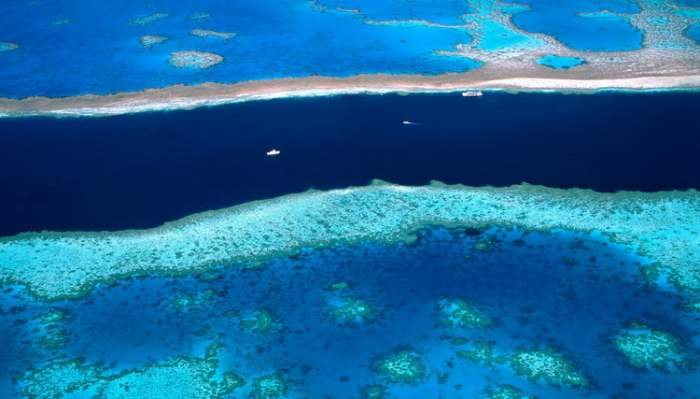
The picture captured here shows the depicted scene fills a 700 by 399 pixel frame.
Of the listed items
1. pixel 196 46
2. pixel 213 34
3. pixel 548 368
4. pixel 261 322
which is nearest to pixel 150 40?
pixel 196 46

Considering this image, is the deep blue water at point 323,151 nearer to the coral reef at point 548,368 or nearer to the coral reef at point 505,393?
the coral reef at point 548,368

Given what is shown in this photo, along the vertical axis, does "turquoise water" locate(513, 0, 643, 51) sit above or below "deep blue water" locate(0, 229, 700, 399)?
above

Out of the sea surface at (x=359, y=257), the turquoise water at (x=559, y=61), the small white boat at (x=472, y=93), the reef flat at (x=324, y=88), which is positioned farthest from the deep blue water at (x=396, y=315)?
the turquoise water at (x=559, y=61)

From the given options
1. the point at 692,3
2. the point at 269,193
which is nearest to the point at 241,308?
the point at 269,193

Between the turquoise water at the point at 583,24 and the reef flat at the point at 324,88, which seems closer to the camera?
the reef flat at the point at 324,88

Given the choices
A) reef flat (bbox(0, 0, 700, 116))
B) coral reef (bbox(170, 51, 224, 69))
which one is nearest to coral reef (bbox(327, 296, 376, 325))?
reef flat (bbox(0, 0, 700, 116))

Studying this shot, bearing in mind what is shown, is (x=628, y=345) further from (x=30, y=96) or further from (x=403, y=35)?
(x=30, y=96)

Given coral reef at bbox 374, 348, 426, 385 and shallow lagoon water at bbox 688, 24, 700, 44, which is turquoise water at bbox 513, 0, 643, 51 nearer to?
shallow lagoon water at bbox 688, 24, 700, 44
